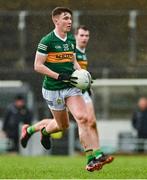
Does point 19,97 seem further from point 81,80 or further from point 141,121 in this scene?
point 81,80

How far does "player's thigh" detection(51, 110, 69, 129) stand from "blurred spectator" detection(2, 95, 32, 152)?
8.60 meters

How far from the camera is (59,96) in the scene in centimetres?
1249

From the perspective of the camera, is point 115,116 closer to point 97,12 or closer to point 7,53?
point 7,53

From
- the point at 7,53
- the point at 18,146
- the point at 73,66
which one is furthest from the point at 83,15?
the point at 73,66

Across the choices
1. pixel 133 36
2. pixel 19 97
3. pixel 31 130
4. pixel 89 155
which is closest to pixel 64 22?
pixel 89 155

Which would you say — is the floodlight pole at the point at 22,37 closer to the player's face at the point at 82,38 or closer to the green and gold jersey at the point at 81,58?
the player's face at the point at 82,38

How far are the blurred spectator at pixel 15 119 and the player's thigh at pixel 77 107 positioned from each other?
30.3 feet

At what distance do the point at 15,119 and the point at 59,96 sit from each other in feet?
31.2

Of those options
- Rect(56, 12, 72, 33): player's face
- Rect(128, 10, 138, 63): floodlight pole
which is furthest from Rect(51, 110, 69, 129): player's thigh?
Rect(128, 10, 138, 63): floodlight pole

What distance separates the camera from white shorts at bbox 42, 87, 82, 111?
1242cm

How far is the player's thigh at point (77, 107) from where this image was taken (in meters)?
12.2

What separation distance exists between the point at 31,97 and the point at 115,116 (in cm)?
193

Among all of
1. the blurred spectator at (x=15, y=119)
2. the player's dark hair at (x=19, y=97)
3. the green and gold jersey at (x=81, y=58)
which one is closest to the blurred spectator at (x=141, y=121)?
the blurred spectator at (x=15, y=119)

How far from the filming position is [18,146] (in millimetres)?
21938
